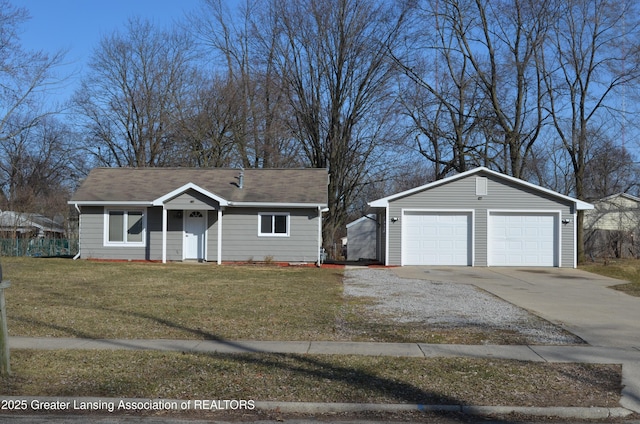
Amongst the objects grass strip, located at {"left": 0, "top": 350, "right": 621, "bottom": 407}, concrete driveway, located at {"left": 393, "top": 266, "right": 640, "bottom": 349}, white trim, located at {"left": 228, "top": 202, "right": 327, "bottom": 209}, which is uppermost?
white trim, located at {"left": 228, "top": 202, "right": 327, "bottom": 209}

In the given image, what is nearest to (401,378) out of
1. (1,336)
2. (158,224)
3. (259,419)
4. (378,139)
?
(259,419)

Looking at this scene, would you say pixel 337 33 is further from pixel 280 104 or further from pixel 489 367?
pixel 489 367

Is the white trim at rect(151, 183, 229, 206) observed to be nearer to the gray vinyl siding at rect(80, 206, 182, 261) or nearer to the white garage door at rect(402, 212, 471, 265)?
the gray vinyl siding at rect(80, 206, 182, 261)

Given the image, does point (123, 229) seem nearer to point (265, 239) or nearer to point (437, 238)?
point (265, 239)

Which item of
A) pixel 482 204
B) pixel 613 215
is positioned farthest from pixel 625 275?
pixel 613 215

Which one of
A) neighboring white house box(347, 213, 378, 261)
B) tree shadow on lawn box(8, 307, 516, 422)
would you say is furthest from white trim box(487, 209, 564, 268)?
neighboring white house box(347, 213, 378, 261)

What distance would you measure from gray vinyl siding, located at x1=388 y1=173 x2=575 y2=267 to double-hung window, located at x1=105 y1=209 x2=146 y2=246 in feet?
33.7

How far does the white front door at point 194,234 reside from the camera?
2525 cm

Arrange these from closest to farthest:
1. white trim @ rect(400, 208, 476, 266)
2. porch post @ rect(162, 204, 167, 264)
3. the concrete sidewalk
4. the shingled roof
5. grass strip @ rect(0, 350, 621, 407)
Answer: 1. grass strip @ rect(0, 350, 621, 407)
2. the concrete sidewalk
3. porch post @ rect(162, 204, 167, 264)
4. white trim @ rect(400, 208, 476, 266)
5. the shingled roof

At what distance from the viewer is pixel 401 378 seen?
291 inches

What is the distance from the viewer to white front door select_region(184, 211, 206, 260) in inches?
994

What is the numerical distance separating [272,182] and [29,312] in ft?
52.5

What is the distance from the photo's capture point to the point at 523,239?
24797 millimetres

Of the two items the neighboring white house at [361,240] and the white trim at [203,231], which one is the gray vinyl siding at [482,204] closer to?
the white trim at [203,231]
